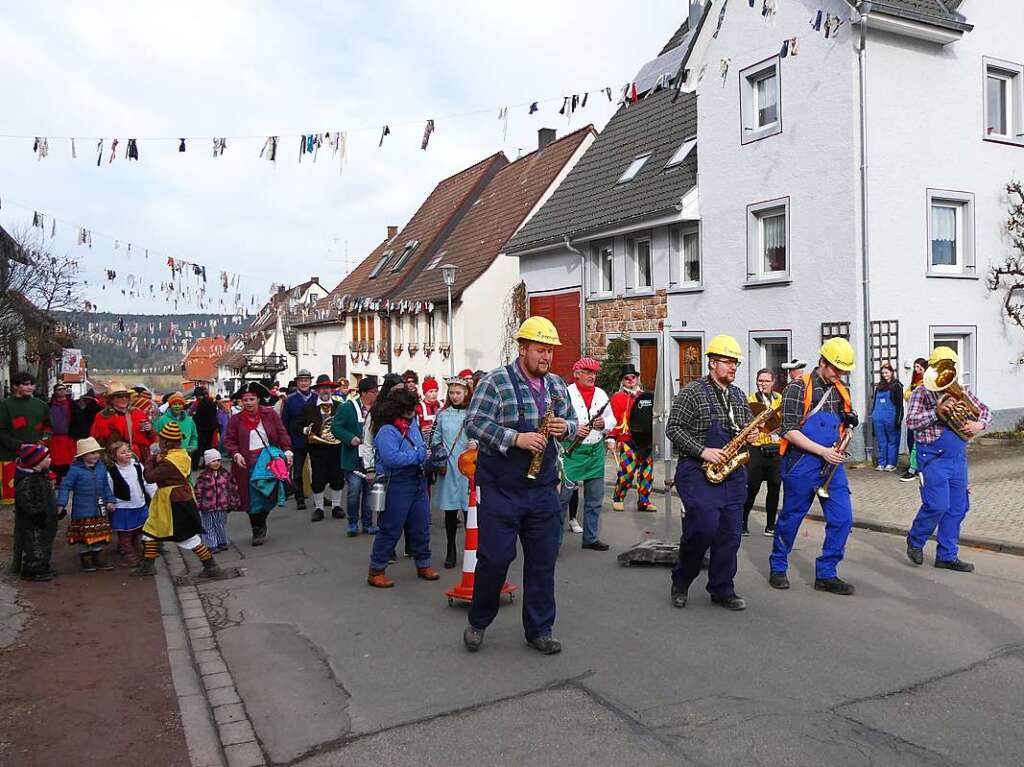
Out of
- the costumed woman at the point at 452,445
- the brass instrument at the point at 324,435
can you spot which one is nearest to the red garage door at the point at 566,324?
the brass instrument at the point at 324,435

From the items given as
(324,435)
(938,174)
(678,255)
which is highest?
(938,174)

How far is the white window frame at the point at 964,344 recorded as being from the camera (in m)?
16.3

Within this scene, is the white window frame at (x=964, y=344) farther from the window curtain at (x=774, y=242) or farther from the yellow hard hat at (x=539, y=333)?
the yellow hard hat at (x=539, y=333)

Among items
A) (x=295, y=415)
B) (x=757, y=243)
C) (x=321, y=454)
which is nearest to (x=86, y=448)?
(x=321, y=454)

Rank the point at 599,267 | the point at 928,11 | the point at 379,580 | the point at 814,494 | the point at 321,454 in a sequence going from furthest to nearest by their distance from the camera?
the point at 599,267 < the point at 928,11 < the point at 321,454 < the point at 379,580 < the point at 814,494

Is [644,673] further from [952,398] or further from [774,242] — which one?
[774,242]

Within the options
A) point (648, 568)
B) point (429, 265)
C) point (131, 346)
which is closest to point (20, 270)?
point (429, 265)

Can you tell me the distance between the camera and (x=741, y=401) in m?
6.42

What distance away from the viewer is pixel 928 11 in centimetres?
1563

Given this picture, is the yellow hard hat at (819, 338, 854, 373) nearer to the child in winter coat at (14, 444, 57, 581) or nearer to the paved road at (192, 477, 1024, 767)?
the paved road at (192, 477, 1024, 767)

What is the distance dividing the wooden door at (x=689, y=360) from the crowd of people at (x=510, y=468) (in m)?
7.77

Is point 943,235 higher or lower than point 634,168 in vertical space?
lower

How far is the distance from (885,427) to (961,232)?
4941 mm

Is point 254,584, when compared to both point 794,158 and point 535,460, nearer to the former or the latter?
point 535,460
